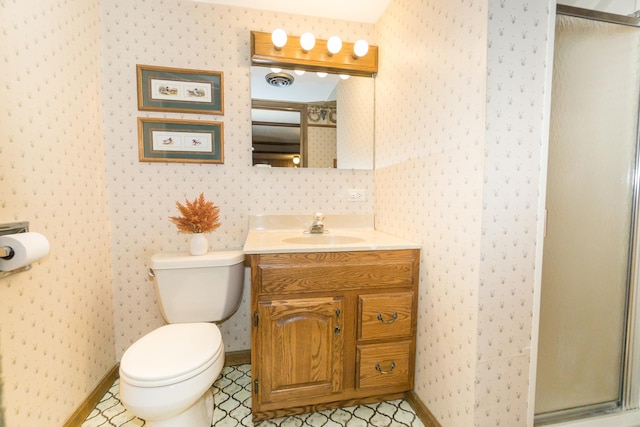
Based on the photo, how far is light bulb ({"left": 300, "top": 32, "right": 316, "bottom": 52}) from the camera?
5.45 feet

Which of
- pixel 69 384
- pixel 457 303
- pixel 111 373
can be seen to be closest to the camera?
pixel 457 303

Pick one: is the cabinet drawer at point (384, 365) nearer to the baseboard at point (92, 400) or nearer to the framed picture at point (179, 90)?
the baseboard at point (92, 400)

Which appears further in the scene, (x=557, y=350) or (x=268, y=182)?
(x=268, y=182)

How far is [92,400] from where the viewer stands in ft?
4.69

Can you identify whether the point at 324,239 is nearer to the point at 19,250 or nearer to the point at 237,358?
the point at 237,358

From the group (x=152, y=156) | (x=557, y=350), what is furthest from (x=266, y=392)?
(x=152, y=156)

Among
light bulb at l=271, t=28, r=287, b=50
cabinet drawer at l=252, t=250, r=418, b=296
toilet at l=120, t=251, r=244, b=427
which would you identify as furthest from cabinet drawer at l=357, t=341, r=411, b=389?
light bulb at l=271, t=28, r=287, b=50

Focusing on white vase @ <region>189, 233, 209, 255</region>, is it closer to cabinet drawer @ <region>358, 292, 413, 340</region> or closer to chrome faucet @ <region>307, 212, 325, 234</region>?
chrome faucet @ <region>307, 212, 325, 234</region>

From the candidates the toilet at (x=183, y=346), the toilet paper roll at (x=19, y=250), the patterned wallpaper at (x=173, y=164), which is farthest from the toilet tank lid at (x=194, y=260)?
the toilet paper roll at (x=19, y=250)

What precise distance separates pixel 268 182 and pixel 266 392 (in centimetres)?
114

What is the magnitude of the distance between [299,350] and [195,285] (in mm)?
627

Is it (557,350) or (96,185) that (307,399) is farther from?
(96,185)

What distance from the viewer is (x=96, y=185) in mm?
1525

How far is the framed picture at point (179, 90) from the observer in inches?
64.3
